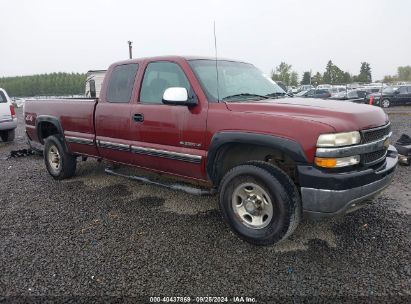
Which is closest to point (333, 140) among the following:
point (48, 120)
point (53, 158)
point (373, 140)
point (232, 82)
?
point (373, 140)

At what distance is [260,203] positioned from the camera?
3.32 meters

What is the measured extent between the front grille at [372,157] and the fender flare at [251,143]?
0.56 metres

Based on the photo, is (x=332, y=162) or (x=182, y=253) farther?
Result: (x=182, y=253)

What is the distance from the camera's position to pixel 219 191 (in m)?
3.50

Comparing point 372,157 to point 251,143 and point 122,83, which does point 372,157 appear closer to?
point 251,143

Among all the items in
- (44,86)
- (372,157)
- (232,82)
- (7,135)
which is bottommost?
(7,135)

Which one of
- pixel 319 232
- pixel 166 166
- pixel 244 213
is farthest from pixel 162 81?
pixel 319 232

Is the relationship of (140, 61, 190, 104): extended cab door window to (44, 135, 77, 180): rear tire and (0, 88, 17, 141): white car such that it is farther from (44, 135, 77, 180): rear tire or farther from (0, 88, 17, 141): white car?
(0, 88, 17, 141): white car

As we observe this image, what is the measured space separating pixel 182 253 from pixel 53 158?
377 centimetres

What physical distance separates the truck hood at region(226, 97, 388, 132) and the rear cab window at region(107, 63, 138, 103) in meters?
1.60

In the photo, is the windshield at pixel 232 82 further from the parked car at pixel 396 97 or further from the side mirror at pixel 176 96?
the parked car at pixel 396 97

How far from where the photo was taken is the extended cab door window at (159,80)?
3.98 m

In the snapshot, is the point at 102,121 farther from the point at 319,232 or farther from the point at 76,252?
the point at 319,232

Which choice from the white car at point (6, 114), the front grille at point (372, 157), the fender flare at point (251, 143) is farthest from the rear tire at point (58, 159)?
the white car at point (6, 114)
